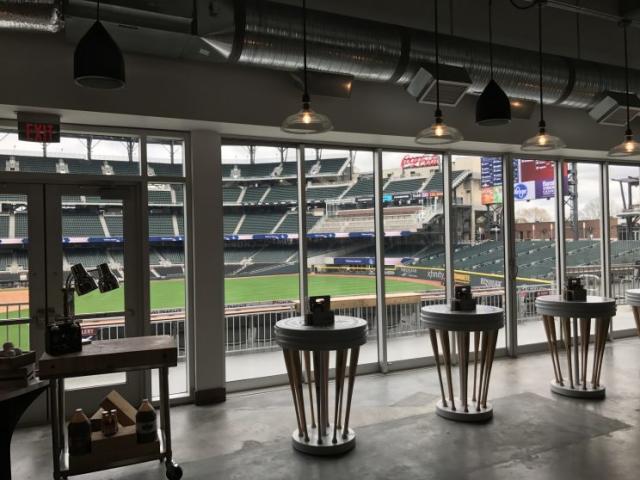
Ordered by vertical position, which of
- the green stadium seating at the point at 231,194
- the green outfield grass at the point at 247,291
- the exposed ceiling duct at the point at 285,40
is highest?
the exposed ceiling duct at the point at 285,40

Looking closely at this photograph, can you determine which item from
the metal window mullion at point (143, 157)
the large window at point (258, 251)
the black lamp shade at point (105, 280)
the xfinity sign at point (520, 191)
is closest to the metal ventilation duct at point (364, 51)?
the metal window mullion at point (143, 157)

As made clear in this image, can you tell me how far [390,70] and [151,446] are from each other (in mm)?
3293

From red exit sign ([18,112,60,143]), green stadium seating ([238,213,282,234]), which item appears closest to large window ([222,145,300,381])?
green stadium seating ([238,213,282,234])

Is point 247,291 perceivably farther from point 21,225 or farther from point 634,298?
point 634,298

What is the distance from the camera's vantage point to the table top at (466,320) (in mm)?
3898

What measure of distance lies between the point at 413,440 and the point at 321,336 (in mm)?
1161

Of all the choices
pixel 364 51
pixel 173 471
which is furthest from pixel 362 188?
pixel 173 471

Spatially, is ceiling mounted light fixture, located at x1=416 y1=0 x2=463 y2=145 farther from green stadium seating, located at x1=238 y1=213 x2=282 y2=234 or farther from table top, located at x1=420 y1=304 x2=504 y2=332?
green stadium seating, located at x1=238 y1=213 x2=282 y2=234

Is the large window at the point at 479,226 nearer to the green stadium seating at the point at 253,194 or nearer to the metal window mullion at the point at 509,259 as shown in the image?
the metal window mullion at the point at 509,259

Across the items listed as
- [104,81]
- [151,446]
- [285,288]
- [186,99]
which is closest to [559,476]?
[151,446]

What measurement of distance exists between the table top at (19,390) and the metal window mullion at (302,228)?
9.47 feet

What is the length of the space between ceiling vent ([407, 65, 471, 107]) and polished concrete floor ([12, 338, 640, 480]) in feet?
9.05

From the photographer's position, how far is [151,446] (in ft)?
10.4

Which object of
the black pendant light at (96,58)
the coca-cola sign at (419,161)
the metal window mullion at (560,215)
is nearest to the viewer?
the black pendant light at (96,58)
